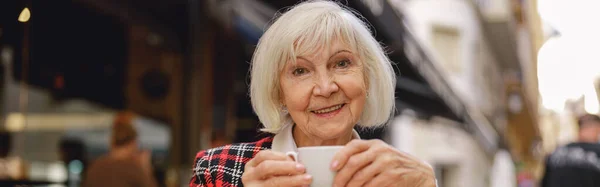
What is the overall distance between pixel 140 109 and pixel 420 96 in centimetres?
239

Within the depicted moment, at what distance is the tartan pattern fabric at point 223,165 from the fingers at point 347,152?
0.24m

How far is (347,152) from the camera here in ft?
3.63

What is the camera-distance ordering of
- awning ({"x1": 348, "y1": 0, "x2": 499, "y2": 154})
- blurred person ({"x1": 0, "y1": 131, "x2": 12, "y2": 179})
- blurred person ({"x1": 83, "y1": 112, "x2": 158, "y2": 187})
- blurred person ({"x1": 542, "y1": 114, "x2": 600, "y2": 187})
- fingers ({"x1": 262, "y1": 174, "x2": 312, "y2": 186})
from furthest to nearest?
1. blurred person ({"x1": 542, "y1": 114, "x2": 600, "y2": 187})
2. blurred person ({"x1": 83, "y1": 112, "x2": 158, "y2": 187})
3. awning ({"x1": 348, "y1": 0, "x2": 499, "y2": 154})
4. blurred person ({"x1": 0, "y1": 131, "x2": 12, "y2": 179})
5. fingers ({"x1": 262, "y1": 174, "x2": 312, "y2": 186})

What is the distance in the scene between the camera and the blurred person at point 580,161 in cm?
462

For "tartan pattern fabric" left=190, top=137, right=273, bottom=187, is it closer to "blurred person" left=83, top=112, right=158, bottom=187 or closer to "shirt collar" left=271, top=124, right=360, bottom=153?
"shirt collar" left=271, top=124, right=360, bottom=153

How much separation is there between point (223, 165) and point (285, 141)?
12 cm

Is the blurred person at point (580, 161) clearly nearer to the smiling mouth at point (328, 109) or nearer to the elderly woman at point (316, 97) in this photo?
the elderly woman at point (316, 97)

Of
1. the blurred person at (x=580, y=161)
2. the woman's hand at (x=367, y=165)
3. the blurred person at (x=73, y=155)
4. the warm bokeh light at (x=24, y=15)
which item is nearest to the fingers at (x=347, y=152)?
the woman's hand at (x=367, y=165)

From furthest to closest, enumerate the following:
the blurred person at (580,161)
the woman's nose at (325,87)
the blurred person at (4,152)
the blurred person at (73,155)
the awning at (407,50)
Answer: the blurred person at (73,155), the blurred person at (580,161), the awning at (407,50), the blurred person at (4,152), the woman's nose at (325,87)

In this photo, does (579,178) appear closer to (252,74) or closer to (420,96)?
(420,96)

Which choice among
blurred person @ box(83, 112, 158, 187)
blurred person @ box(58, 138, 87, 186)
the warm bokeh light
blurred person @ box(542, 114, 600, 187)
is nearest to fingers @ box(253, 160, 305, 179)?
the warm bokeh light

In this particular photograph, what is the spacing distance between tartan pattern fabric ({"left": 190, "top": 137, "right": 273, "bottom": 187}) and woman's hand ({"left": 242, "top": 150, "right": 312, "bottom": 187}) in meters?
0.16

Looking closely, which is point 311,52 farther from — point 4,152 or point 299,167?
point 4,152

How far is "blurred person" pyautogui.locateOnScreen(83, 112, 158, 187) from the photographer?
4.27 m
